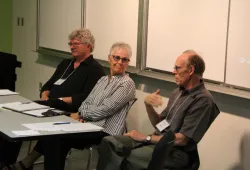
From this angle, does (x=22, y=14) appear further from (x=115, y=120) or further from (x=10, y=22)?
(x=115, y=120)

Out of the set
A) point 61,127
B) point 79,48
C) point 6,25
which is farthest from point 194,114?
point 6,25

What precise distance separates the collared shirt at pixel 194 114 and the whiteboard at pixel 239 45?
35cm

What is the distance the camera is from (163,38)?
11.8ft

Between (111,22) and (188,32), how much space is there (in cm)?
108

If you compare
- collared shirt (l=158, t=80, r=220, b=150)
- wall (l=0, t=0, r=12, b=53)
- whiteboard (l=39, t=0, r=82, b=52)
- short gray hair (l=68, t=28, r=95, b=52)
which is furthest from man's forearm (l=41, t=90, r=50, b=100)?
wall (l=0, t=0, r=12, b=53)

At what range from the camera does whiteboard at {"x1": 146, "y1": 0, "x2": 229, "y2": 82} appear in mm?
3098

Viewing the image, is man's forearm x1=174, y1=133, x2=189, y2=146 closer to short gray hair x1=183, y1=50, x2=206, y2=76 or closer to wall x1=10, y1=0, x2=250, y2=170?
short gray hair x1=183, y1=50, x2=206, y2=76

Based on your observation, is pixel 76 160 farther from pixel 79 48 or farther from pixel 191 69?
pixel 191 69

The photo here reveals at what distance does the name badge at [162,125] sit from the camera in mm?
2831

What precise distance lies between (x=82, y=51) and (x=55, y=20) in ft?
4.94

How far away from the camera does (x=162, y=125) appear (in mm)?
2850

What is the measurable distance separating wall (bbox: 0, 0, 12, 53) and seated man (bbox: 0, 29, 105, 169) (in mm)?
2641

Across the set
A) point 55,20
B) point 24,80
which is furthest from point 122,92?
point 24,80

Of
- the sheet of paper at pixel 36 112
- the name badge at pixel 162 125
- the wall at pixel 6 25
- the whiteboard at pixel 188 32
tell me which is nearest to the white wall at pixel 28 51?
the wall at pixel 6 25
